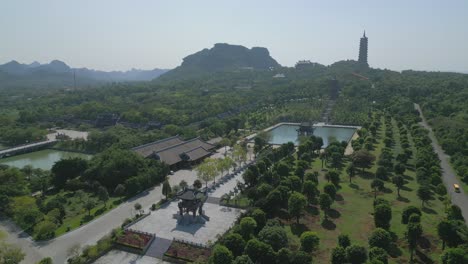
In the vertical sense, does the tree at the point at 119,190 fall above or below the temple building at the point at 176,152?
below

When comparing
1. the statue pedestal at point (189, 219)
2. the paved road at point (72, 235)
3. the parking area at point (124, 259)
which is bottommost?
the parking area at point (124, 259)

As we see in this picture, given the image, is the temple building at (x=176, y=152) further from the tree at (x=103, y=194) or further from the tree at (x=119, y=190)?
the tree at (x=103, y=194)

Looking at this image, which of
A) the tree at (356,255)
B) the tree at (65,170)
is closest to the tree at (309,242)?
the tree at (356,255)

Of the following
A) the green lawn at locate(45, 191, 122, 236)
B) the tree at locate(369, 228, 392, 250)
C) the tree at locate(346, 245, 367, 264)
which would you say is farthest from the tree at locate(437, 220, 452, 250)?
the green lawn at locate(45, 191, 122, 236)

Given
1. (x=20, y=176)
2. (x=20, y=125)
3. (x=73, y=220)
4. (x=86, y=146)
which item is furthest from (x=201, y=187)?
(x=20, y=125)

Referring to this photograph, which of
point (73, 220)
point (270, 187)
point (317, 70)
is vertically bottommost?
point (73, 220)

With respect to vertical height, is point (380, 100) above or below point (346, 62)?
below

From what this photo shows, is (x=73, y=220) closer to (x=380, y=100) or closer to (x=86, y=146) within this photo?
(x=86, y=146)
